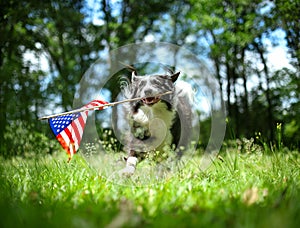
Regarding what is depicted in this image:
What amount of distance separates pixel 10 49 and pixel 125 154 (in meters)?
7.20

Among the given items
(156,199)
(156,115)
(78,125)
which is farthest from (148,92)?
(156,199)

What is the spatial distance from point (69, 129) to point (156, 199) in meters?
1.30

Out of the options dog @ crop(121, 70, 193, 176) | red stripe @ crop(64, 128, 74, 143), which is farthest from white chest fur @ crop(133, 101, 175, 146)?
red stripe @ crop(64, 128, 74, 143)

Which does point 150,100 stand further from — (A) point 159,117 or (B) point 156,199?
(B) point 156,199

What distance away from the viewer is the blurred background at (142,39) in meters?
8.27

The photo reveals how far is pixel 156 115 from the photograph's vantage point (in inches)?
144

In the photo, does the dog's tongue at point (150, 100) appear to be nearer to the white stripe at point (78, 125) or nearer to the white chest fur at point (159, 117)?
the white chest fur at point (159, 117)

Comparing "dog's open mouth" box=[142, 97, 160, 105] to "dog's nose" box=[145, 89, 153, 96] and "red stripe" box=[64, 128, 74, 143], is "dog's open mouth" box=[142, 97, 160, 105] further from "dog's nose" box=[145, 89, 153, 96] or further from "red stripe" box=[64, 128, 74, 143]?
"red stripe" box=[64, 128, 74, 143]

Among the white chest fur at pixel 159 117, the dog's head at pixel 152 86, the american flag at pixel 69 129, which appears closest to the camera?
the american flag at pixel 69 129

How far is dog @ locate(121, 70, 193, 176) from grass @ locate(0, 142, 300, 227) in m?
0.42

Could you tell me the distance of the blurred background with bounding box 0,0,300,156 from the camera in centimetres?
827

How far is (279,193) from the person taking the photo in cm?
199

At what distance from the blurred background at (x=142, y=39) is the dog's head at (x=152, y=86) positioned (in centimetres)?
Result: 389

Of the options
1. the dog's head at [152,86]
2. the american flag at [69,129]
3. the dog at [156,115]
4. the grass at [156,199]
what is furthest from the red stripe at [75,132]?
the dog's head at [152,86]
